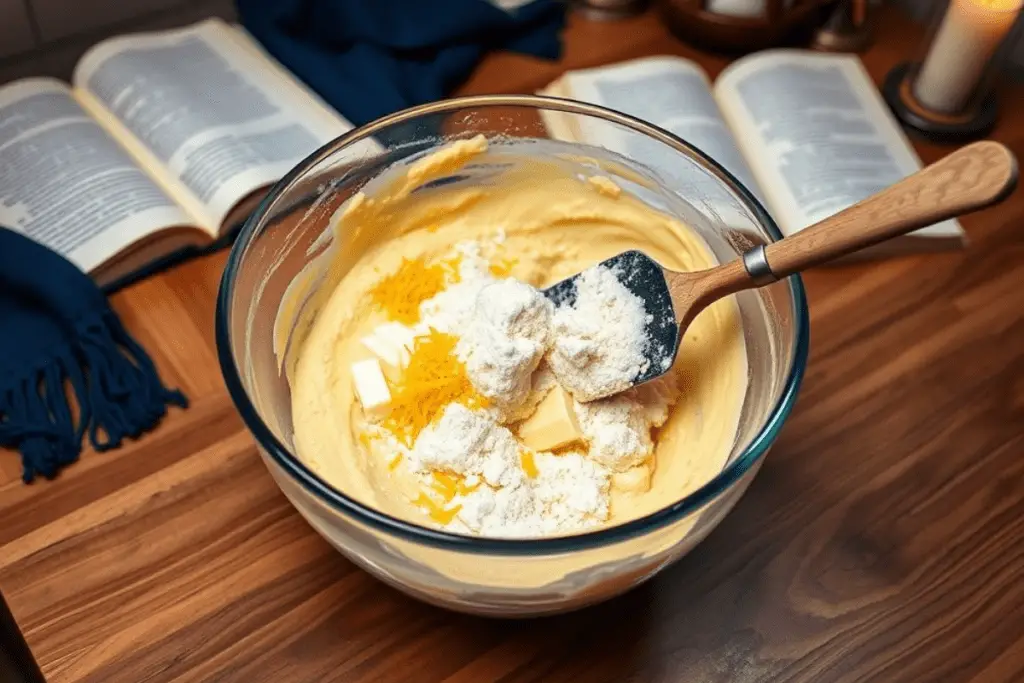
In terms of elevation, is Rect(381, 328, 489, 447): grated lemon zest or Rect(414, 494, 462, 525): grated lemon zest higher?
Rect(381, 328, 489, 447): grated lemon zest

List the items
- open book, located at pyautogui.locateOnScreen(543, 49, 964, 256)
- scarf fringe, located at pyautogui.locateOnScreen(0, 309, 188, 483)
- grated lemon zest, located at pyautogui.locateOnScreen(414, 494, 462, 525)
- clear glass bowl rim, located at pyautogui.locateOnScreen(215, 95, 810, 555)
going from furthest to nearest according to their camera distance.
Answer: open book, located at pyautogui.locateOnScreen(543, 49, 964, 256) → scarf fringe, located at pyautogui.locateOnScreen(0, 309, 188, 483) → grated lemon zest, located at pyautogui.locateOnScreen(414, 494, 462, 525) → clear glass bowl rim, located at pyautogui.locateOnScreen(215, 95, 810, 555)

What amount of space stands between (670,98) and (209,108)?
58cm

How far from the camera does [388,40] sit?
125 cm

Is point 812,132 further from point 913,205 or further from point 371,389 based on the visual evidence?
point 371,389

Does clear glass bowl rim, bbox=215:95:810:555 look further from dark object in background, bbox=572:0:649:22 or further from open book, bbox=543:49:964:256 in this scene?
dark object in background, bbox=572:0:649:22

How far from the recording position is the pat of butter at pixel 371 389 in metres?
0.79

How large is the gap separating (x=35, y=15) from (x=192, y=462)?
2.30 feet

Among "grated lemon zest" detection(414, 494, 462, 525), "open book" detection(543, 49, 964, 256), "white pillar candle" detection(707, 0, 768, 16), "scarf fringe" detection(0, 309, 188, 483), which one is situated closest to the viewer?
"grated lemon zest" detection(414, 494, 462, 525)

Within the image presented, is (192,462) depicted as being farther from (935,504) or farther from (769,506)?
(935,504)

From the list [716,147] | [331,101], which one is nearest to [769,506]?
[716,147]

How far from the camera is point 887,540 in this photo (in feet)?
2.80

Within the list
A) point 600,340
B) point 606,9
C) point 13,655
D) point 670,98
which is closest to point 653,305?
point 600,340

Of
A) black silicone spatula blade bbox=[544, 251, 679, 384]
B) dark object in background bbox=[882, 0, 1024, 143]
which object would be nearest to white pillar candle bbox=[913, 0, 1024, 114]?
dark object in background bbox=[882, 0, 1024, 143]

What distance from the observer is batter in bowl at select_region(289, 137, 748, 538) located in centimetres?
75
